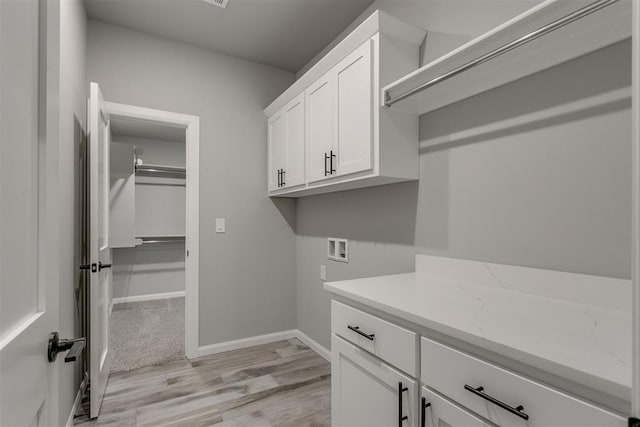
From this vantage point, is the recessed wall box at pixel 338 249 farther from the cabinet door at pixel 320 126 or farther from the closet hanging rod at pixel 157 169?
the closet hanging rod at pixel 157 169

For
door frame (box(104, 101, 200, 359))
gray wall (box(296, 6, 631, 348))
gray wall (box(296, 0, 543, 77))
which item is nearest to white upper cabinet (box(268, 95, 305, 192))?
door frame (box(104, 101, 200, 359))

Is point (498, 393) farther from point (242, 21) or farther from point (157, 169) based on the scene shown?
point (157, 169)

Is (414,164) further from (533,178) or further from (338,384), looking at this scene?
(338,384)

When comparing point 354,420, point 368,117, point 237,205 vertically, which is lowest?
point 354,420

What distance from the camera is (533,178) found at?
49.5 inches

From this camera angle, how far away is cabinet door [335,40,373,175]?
1.68m

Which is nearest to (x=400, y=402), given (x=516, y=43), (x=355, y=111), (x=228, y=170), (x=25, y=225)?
(x=25, y=225)

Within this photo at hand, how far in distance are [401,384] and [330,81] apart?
5.63 ft

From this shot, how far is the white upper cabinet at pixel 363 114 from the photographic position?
165 cm

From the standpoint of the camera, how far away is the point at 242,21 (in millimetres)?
2436

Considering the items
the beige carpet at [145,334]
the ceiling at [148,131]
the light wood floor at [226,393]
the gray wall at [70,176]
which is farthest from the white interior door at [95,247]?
the ceiling at [148,131]

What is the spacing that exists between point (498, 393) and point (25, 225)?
112cm

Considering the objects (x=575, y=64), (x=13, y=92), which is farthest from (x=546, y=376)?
(x=13, y=92)

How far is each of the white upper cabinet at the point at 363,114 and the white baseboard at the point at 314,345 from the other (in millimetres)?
1409
